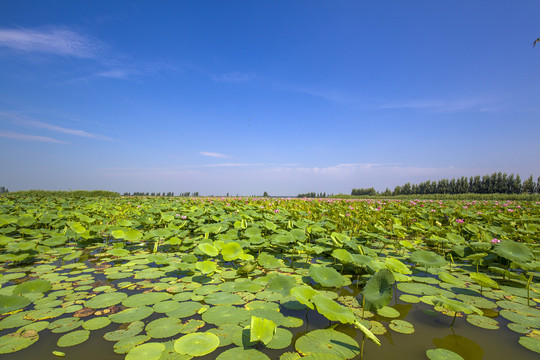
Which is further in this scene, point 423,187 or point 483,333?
point 423,187

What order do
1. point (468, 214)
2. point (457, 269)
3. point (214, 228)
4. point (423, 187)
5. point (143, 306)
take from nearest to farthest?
point (143, 306)
point (457, 269)
point (214, 228)
point (468, 214)
point (423, 187)

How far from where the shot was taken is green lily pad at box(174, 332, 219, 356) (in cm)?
136

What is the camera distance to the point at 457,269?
2986 millimetres

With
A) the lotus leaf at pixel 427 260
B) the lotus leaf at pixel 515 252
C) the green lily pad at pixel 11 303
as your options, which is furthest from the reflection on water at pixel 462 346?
the green lily pad at pixel 11 303

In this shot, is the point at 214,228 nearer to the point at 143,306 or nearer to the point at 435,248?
the point at 143,306

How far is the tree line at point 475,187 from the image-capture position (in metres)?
29.9

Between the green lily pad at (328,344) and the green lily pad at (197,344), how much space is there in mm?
523

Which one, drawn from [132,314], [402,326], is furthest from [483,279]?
[132,314]

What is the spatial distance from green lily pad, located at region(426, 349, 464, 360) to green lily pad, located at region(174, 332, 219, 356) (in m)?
1.26

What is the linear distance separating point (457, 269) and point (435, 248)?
1.20m

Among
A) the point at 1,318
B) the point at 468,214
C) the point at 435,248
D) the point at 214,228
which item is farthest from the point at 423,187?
the point at 1,318

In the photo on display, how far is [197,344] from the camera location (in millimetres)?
1420

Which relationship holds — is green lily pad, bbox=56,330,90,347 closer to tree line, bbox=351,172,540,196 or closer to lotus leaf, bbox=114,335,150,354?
lotus leaf, bbox=114,335,150,354

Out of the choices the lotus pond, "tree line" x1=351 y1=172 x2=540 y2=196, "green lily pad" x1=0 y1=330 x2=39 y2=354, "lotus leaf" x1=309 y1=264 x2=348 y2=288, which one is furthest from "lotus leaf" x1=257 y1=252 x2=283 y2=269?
"tree line" x1=351 y1=172 x2=540 y2=196
